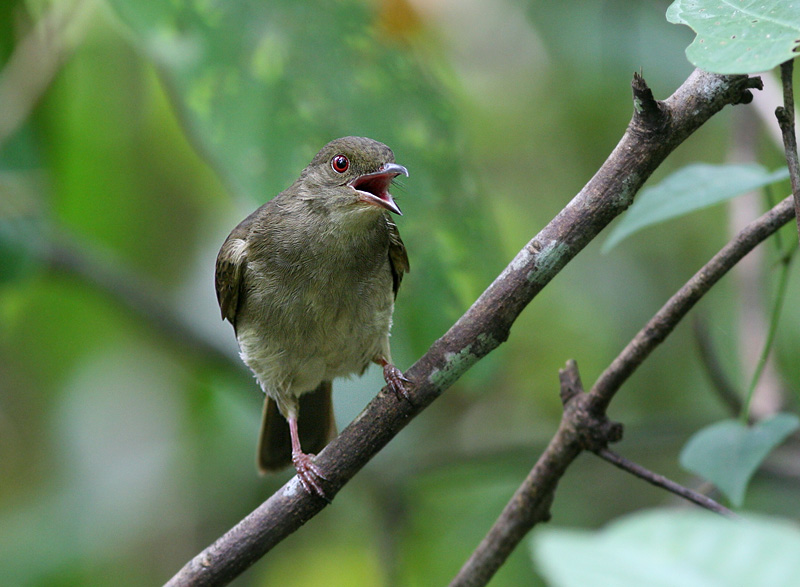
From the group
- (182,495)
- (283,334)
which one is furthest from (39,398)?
(283,334)

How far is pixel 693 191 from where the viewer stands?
2.51m

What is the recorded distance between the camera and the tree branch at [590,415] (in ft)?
7.58

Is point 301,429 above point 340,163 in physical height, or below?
below

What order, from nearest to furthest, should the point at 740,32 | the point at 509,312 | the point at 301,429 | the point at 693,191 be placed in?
the point at 740,32
the point at 509,312
the point at 693,191
the point at 301,429

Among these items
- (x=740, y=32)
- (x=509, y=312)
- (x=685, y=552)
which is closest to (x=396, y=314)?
(x=509, y=312)

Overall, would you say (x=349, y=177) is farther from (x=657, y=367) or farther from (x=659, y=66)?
→ (x=657, y=367)

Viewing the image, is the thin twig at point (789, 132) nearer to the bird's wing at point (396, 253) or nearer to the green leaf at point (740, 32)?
the green leaf at point (740, 32)

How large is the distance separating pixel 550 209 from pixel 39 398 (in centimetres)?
365

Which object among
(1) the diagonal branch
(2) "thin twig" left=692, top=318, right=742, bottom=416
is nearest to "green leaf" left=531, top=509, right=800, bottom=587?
(1) the diagonal branch

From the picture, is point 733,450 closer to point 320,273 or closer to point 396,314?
point 396,314

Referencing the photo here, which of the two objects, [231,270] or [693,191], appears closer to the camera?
[693,191]

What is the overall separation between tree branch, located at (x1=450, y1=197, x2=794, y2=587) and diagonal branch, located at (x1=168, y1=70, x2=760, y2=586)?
1 cm

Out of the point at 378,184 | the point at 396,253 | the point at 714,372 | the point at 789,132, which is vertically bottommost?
the point at 714,372

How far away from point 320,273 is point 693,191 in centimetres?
166
